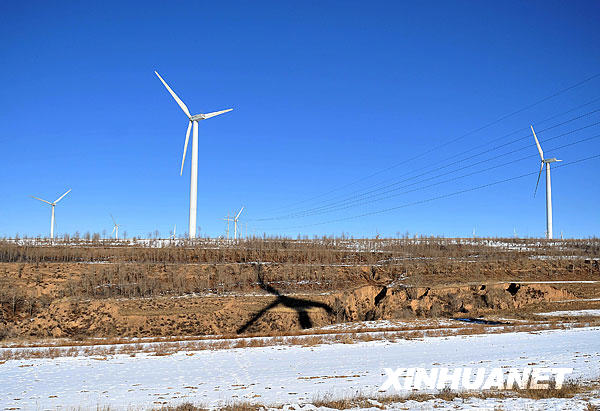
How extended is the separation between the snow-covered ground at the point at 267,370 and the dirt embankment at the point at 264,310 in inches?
365

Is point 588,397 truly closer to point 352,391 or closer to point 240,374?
point 352,391

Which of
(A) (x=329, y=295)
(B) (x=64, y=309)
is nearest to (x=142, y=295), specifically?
(B) (x=64, y=309)

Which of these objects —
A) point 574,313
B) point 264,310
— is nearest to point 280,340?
point 264,310

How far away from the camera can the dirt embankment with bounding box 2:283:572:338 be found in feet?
100

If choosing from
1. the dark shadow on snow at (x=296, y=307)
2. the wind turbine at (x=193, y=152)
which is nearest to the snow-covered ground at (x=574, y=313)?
the dark shadow on snow at (x=296, y=307)

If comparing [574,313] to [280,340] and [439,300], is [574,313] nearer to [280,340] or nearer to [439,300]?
[439,300]

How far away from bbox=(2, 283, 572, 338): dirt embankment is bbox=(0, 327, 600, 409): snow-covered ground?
9.28m

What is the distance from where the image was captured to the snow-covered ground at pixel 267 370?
14234 mm

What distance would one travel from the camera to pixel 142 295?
35.4 m

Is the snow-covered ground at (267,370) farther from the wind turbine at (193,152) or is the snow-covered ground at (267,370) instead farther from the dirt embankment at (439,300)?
the wind turbine at (193,152)

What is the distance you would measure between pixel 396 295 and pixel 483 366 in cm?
1798

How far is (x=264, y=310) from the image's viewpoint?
33719 mm

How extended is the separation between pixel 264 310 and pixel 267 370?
15.5m

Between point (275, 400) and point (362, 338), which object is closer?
point (275, 400)
